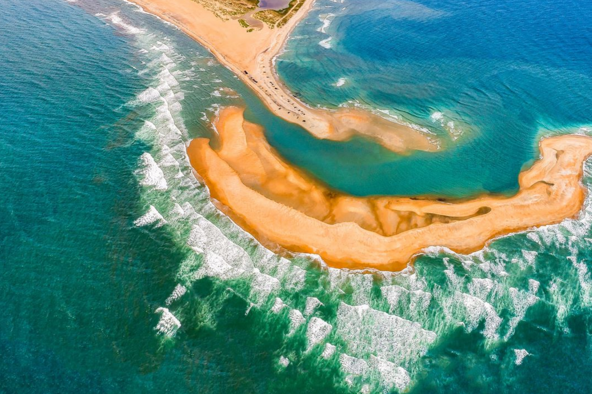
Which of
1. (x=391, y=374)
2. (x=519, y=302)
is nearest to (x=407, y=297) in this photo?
(x=391, y=374)

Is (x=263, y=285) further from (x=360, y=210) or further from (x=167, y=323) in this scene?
(x=360, y=210)

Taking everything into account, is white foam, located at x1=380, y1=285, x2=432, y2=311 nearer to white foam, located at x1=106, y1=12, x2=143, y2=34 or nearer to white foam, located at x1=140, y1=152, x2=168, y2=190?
white foam, located at x1=140, y1=152, x2=168, y2=190

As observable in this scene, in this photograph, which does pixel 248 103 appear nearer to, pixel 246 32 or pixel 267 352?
pixel 246 32

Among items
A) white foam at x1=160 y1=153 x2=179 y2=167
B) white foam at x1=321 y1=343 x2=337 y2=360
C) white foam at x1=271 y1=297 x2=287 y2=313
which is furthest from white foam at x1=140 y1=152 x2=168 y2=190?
white foam at x1=321 y1=343 x2=337 y2=360

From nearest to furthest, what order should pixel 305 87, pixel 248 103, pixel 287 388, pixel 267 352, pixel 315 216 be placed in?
pixel 287 388, pixel 267 352, pixel 315 216, pixel 248 103, pixel 305 87

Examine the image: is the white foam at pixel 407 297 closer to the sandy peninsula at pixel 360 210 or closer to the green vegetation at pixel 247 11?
the sandy peninsula at pixel 360 210

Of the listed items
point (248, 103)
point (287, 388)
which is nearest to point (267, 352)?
point (287, 388)
